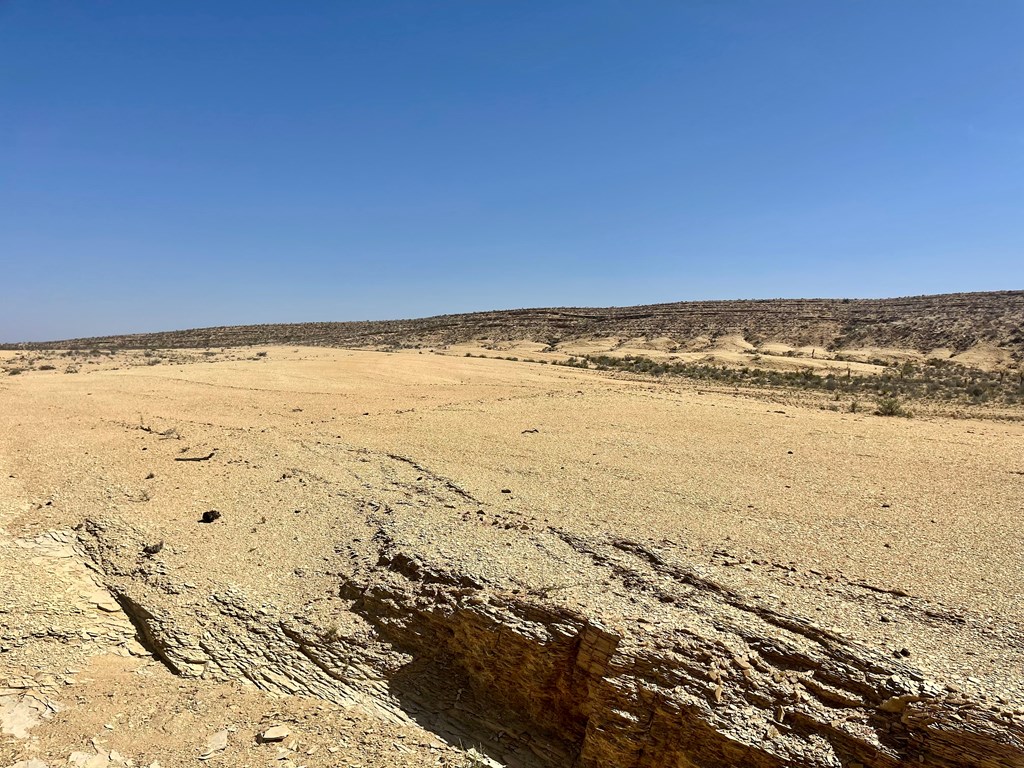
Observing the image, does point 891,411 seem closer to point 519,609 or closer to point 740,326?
point 519,609

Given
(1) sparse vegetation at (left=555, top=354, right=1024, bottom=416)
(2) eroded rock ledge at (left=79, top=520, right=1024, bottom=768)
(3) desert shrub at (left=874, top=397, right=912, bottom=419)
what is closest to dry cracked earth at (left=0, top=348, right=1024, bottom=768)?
(2) eroded rock ledge at (left=79, top=520, right=1024, bottom=768)

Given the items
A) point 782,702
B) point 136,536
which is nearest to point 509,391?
→ point 136,536

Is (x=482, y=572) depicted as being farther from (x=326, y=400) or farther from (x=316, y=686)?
(x=326, y=400)

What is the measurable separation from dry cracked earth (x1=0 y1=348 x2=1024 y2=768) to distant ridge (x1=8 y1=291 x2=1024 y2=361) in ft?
105

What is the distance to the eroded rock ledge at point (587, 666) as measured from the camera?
14.1ft

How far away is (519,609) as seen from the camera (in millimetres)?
5750

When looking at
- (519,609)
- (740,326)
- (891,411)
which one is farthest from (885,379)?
(519,609)

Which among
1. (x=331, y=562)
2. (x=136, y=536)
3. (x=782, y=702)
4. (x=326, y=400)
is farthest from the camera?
(x=326, y=400)

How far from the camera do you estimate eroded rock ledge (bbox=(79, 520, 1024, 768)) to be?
14.1ft

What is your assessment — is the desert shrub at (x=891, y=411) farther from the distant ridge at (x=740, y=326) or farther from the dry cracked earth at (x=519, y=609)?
the distant ridge at (x=740, y=326)

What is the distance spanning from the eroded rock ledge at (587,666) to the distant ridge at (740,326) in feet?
119

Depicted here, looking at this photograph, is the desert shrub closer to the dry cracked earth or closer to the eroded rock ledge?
the dry cracked earth

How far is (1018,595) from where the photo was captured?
5.51m

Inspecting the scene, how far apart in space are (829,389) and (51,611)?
933 inches
